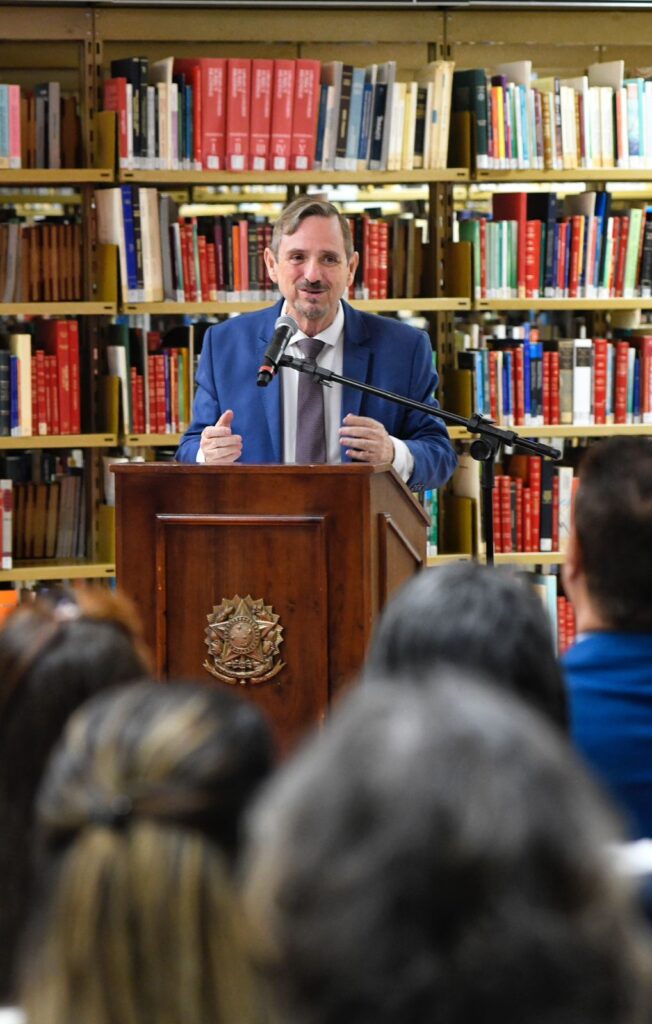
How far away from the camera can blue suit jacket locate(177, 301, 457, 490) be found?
10.6 feet

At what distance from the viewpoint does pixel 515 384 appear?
4.89m

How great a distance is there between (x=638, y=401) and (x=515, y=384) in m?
0.44

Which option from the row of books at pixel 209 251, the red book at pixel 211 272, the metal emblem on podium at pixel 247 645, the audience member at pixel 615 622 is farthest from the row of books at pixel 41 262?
the audience member at pixel 615 622

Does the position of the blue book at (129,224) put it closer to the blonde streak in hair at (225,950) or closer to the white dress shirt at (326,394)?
the white dress shirt at (326,394)

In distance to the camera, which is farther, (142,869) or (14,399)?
(14,399)

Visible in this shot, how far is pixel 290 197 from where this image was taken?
4.92m

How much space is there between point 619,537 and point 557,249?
358 cm

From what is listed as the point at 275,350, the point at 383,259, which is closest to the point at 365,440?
the point at 275,350

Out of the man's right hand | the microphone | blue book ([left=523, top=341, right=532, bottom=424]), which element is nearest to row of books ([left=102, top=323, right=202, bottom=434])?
blue book ([left=523, top=341, right=532, bottom=424])

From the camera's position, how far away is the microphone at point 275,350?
8.60 ft

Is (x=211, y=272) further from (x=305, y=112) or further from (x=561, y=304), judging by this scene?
(x=561, y=304)

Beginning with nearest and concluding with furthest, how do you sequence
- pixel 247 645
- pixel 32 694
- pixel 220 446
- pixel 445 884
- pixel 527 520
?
1. pixel 445 884
2. pixel 32 694
3. pixel 247 645
4. pixel 220 446
5. pixel 527 520

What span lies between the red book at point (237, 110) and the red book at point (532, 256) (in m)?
0.97

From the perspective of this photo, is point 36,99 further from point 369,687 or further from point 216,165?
point 369,687
